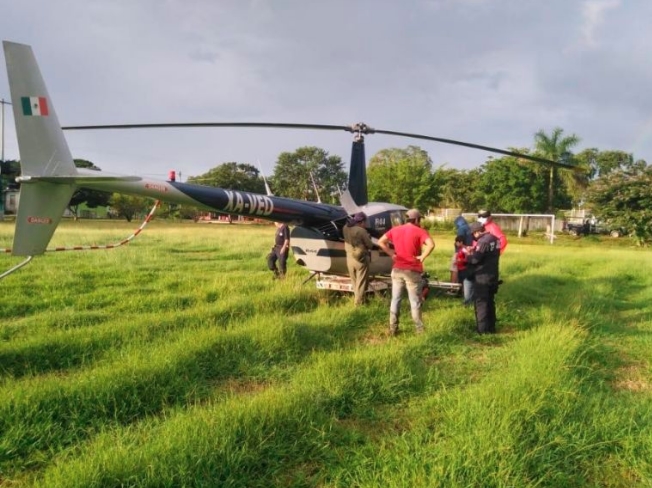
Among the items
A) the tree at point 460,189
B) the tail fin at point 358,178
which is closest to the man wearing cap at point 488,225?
the tail fin at point 358,178

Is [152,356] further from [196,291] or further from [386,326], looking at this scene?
[196,291]

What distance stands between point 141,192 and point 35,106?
1.82 meters

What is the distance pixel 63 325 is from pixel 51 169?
7.94ft

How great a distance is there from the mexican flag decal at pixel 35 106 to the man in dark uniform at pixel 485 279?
6.18 meters

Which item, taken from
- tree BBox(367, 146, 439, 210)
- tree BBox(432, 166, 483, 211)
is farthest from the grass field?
tree BBox(432, 166, 483, 211)

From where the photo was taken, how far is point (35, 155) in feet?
17.9

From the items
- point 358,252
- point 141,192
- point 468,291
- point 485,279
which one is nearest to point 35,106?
point 141,192

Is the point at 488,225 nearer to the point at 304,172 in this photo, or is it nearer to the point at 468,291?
the point at 468,291

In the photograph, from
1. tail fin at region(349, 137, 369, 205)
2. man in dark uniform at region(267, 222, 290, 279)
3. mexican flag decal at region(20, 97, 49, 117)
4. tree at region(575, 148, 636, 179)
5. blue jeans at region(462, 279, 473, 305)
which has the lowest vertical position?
blue jeans at region(462, 279, 473, 305)

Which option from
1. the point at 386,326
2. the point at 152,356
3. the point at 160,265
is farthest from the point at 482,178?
the point at 152,356

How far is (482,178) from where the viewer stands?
52312 millimetres

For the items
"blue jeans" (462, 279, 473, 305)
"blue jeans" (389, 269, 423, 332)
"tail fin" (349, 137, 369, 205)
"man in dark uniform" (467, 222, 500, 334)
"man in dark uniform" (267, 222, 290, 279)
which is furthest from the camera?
"man in dark uniform" (267, 222, 290, 279)

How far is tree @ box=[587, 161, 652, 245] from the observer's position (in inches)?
1368

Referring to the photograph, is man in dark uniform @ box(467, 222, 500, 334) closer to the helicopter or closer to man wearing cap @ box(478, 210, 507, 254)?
man wearing cap @ box(478, 210, 507, 254)
